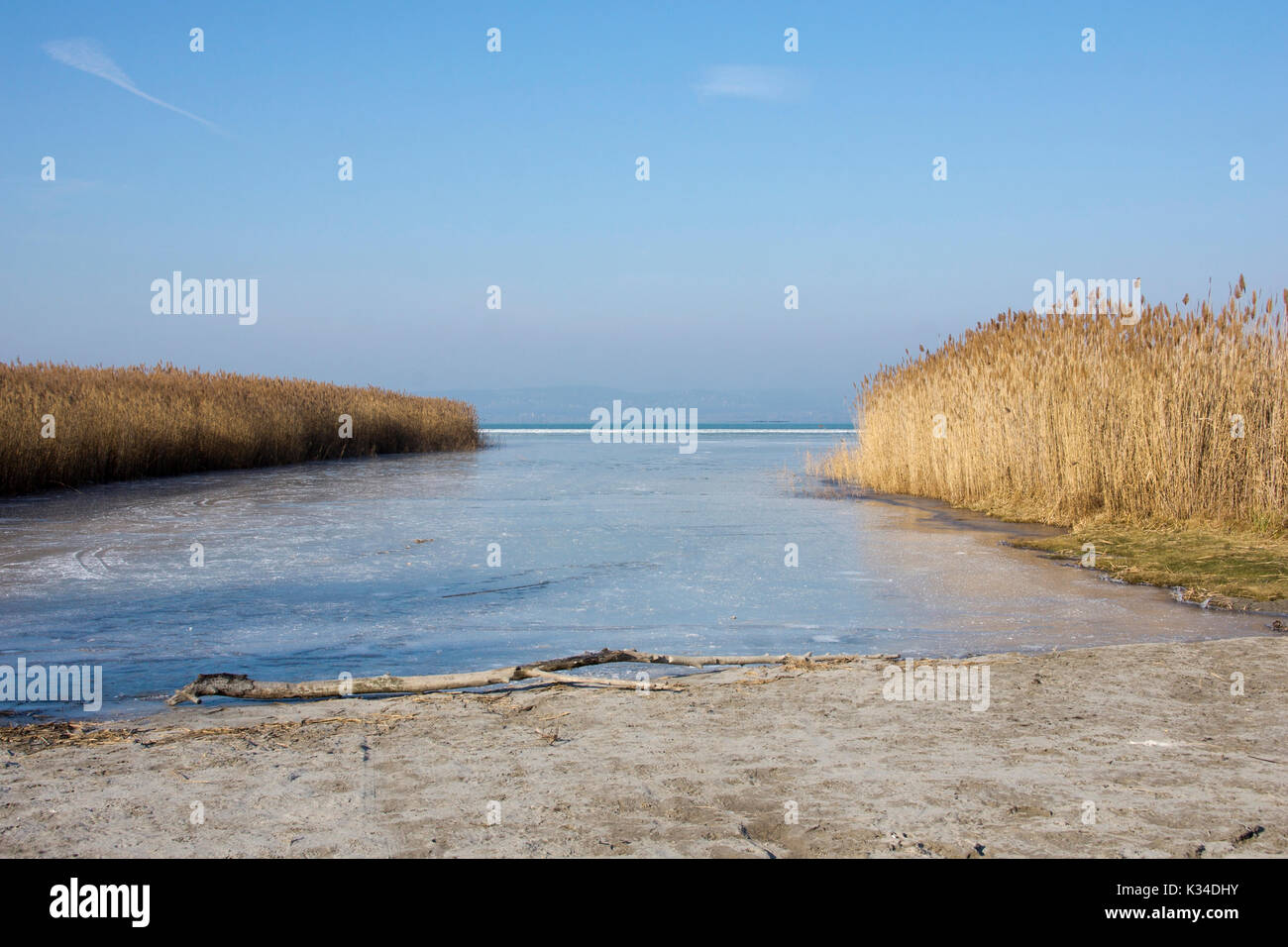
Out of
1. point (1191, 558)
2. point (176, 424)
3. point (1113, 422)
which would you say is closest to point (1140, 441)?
point (1113, 422)

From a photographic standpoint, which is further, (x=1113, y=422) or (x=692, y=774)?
(x=1113, y=422)

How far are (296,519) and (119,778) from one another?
8.74 metres

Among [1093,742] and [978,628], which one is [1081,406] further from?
[1093,742]

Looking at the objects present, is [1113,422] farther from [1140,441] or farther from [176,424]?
[176,424]

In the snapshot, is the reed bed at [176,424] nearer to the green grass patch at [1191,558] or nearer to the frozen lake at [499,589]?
the frozen lake at [499,589]

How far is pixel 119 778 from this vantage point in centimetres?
300

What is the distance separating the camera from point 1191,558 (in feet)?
24.9

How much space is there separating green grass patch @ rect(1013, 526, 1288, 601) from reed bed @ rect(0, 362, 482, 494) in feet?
44.8

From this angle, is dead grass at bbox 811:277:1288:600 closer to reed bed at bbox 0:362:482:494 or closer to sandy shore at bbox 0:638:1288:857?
sandy shore at bbox 0:638:1288:857

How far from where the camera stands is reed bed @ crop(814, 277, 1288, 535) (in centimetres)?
863

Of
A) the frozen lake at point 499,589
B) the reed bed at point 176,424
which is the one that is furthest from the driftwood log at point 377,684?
the reed bed at point 176,424

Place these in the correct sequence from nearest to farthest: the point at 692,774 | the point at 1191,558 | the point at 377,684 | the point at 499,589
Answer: the point at 692,774 < the point at 377,684 < the point at 499,589 < the point at 1191,558

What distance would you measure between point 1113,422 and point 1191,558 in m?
2.58
